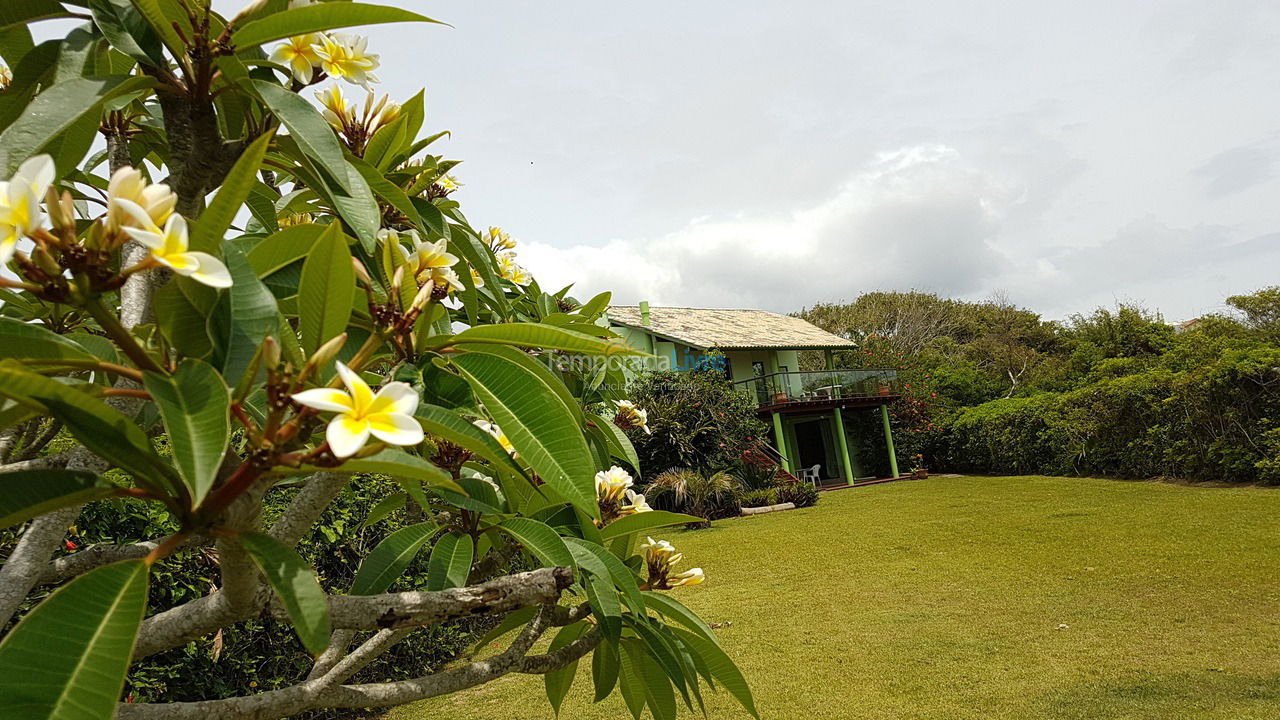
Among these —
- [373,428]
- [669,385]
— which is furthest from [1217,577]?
[669,385]

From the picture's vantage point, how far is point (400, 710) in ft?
15.8

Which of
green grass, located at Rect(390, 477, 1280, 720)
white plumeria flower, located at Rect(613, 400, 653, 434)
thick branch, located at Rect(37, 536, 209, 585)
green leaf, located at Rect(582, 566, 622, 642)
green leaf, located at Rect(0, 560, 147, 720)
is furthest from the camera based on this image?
green grass, located at Rect(390, 477, 1280, 720)

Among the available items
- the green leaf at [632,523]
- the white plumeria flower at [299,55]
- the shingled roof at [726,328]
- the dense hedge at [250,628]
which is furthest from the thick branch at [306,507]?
the shingled roof at [726,328]

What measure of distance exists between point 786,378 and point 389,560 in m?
18.6

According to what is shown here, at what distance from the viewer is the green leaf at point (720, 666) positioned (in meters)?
1.45

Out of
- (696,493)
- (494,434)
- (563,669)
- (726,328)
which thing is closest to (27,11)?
(494,434)

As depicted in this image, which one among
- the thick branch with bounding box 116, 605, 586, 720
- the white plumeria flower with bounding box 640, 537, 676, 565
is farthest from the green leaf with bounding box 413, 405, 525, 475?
the white plumeria flower with bounding box 640, 537, 676, 565

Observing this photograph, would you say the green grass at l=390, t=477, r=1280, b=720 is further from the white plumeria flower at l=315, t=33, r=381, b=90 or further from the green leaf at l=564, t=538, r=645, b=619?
the white plumeria flower at l=315, t=33, r=381, b=90

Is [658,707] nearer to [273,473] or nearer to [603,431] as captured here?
[603,431]

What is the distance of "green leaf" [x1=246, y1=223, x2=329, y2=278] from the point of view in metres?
0.82

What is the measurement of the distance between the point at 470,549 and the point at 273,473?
2.25 ft

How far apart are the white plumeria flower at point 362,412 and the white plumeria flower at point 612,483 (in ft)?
3.72

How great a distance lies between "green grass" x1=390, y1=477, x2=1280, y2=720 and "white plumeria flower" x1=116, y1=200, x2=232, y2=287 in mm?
4302

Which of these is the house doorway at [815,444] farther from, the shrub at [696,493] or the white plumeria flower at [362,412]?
the white plumeria flower at [362,412]
